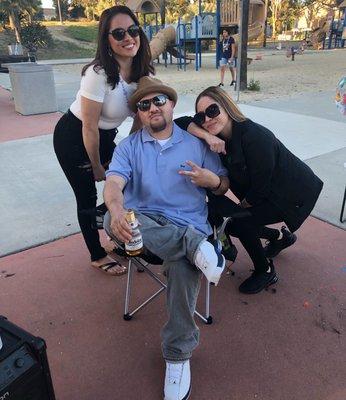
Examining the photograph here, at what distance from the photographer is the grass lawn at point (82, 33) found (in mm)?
35062

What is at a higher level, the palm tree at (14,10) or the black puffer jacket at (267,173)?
the palm tree at (14,10)

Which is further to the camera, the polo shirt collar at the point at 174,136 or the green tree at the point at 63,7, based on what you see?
the green tree at the point at 63,7

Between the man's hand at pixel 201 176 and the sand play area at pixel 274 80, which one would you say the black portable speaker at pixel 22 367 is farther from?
the sand play area at pixel 274 80

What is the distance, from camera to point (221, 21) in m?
17.4

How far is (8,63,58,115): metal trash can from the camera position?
8.20m

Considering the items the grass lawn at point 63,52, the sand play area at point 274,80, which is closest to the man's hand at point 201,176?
the sand play area at point 274,80

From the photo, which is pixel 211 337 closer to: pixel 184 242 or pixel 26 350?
pixel 184 242

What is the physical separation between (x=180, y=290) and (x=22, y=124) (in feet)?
22.0

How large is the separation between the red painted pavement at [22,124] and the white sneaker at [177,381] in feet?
18.3

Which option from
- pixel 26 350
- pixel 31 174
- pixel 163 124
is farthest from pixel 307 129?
pixel 26 350

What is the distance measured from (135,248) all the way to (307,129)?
17.0ft

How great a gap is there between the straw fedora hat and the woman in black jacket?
0.21 meters

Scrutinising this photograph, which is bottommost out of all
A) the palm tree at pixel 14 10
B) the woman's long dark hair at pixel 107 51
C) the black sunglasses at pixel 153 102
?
the black sunglasses at pixel 153 102

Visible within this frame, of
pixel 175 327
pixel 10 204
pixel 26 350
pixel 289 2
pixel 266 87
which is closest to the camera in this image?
pixel 26 350
